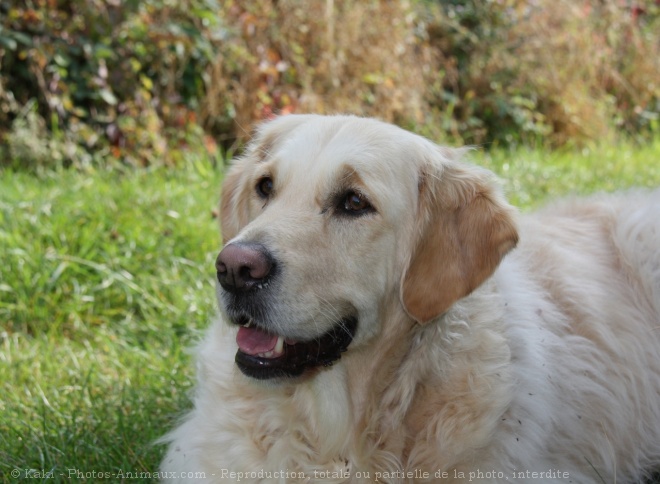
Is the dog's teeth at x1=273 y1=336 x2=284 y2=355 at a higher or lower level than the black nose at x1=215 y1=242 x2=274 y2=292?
lower

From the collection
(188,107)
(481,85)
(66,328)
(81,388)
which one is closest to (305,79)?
(188,107)

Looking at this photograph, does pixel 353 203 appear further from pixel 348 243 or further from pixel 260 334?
pixel 260 334

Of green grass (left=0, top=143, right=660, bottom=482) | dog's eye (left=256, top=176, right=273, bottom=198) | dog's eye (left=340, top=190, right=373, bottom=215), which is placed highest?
dog's eye (left=340, top=190, right=373, bottom=215)

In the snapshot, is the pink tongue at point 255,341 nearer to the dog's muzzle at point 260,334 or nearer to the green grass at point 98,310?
the dog's muzzle at point 260,334

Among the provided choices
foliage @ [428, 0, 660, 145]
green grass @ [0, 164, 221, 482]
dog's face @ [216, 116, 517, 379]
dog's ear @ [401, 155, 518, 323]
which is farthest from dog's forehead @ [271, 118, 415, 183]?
foliage @ [428, 0, 660, 145]

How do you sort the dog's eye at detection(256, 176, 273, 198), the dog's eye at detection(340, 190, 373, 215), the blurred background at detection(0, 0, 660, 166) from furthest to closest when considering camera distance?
the blurred background at detection(0, 0, 660, 166)
the dog's eye at detection(256, 176, 273, 198)
the dog's eye at detection(340, 190, 373, 215)

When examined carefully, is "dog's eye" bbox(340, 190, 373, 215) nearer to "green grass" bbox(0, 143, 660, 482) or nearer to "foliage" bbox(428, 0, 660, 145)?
"green grass" bbox(0, 143, 660, 482)

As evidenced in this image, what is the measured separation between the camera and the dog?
2.71 m

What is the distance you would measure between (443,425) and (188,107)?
5.20m

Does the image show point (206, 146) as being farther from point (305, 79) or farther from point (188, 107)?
point (305, 79)

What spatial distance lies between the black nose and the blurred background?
433 cm

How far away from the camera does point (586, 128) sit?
9.38 m

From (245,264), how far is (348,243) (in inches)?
15.3

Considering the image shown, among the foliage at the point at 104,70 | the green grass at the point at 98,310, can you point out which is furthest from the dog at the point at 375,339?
the foliage at the point at 104,70
